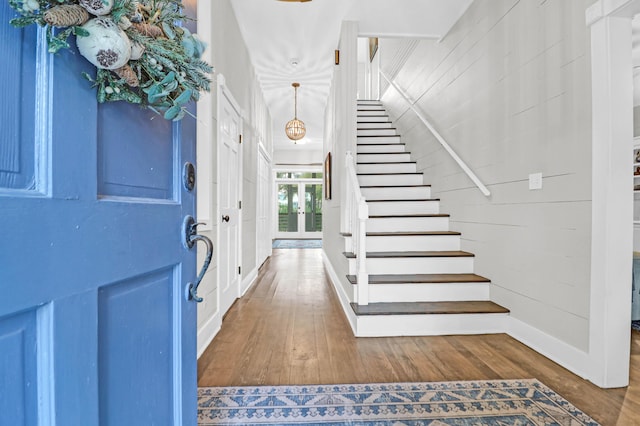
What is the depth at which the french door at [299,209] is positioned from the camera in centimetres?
1079

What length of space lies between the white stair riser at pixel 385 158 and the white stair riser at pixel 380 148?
0.14 metres

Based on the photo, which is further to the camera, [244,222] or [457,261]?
[244,222]

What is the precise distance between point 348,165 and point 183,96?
8.39ft

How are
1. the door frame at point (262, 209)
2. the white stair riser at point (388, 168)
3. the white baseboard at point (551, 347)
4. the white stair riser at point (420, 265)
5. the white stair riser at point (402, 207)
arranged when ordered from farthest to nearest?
the door frame at point (262, 209), the white stair riser at point (388, 168), the white stair riser at point (402, 207), the white stair riser at point (420, 265), the white baseboard at point (551, 347)

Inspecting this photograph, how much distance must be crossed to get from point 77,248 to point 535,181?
2524 mm

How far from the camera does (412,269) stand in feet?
9.49

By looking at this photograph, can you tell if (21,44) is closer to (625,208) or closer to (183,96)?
(183,96)

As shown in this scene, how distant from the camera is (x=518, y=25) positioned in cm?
235

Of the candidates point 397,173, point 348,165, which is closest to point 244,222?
point 348,165

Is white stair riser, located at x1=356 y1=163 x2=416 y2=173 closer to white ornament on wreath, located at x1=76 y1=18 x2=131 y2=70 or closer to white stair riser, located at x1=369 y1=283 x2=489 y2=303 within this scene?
white stair riser, located at x1=369 y1=283 x2=489 y2=303

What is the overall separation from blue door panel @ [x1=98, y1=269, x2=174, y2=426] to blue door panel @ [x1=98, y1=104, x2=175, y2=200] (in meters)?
0.20

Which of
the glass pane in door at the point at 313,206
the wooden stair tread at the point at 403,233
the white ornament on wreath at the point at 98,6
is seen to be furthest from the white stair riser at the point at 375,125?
the glass pane in door at the point at 313,206

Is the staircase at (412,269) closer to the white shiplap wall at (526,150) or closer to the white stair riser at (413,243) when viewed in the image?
the white stair riser at (413,243)

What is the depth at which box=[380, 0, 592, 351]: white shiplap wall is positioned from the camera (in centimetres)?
186
